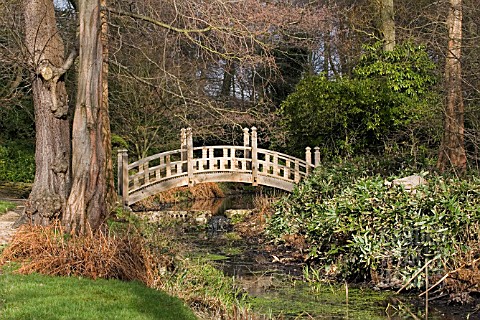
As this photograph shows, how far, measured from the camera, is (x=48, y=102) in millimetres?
10281

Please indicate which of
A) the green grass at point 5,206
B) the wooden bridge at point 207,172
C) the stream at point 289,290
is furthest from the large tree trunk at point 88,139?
the wooden bridge at point 207,172

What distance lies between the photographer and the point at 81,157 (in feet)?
30.3

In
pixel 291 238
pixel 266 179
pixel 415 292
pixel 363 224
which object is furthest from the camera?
pixel 266 179

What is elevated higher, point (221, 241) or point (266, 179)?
point (266, 179)

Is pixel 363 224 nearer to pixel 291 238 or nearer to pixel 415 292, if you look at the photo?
pixel 415 292

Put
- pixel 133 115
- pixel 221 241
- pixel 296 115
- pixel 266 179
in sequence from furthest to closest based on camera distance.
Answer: pixel 133 115 → pixel 296 115 → pixel 266 179 → pixel 221 241

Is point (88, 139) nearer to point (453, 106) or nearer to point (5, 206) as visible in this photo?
point (5, 206)

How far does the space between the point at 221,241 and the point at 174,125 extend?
7458 millimetres

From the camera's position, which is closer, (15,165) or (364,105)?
(364,105)

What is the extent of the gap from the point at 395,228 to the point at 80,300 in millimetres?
5367

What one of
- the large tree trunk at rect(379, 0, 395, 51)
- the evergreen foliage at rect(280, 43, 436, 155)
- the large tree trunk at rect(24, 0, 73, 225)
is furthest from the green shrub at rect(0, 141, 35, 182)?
the large tree trunk at rect(379, 0, 395, 51)

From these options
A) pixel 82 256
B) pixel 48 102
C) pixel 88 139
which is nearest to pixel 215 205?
pixel 48 102

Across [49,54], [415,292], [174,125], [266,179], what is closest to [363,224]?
[415,292]

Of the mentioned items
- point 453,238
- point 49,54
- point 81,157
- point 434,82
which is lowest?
point 453,238
